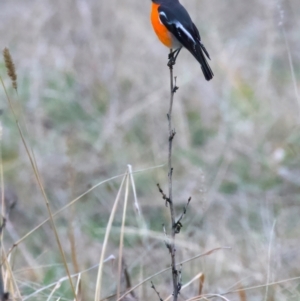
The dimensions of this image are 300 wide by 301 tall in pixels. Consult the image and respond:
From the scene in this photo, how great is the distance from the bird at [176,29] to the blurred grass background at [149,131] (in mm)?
930

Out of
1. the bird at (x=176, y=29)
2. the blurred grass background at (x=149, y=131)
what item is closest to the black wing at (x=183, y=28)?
the bird at (x=176, y=29)

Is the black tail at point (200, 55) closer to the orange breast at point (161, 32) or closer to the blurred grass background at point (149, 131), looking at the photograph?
the orange breast at point (161, 32)

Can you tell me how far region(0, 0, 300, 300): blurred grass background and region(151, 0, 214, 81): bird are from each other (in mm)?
930

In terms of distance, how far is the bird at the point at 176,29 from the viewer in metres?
2.59

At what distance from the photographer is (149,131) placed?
557 cm

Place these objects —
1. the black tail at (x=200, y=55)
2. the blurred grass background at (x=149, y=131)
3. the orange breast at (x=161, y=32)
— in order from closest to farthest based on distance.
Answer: the black tail at (x=200, y=55) < the orange breast at (x=161, y=32) < the blurred grass background at (x=149, y=131)

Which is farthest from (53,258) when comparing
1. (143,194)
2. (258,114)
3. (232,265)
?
(258,114)

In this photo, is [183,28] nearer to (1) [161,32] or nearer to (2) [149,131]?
(1) [161,32]

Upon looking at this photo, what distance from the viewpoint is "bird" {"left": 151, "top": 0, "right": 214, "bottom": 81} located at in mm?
2586

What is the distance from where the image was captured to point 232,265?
340 cm

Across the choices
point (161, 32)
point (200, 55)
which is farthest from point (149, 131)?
→ point (200, 55)

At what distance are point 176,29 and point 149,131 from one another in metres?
2.95

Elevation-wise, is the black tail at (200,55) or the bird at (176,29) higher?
the bird at (176,29)

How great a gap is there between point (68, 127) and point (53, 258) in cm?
181
